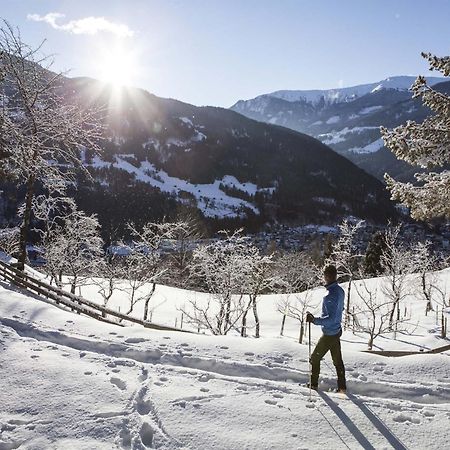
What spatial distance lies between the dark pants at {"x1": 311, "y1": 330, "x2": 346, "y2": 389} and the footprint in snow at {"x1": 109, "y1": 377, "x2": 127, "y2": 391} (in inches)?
125

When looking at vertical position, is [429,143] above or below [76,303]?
above

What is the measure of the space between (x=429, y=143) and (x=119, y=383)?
10.6 metres

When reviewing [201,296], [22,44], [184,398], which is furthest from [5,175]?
[201,296]

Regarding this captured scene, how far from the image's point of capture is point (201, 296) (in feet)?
146

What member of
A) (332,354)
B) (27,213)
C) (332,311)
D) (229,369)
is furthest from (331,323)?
(27,213)

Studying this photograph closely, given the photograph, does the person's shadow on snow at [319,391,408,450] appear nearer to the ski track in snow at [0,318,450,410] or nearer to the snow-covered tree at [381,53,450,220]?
the ski track in snow at [0,318,450,410]

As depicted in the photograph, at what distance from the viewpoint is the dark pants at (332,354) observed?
694 cm

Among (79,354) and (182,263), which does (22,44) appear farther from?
(182,263)

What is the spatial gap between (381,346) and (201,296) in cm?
2193

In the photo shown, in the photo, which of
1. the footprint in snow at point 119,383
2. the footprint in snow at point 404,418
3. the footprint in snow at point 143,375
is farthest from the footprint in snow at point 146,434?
the footprint in snow at point 404,418

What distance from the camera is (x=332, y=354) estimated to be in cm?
700

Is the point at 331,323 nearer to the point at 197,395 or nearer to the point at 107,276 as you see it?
the point at 197,395

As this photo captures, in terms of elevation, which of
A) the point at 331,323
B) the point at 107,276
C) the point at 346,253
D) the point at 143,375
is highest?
the point at 346,253

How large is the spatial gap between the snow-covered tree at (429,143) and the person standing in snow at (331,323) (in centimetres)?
683
